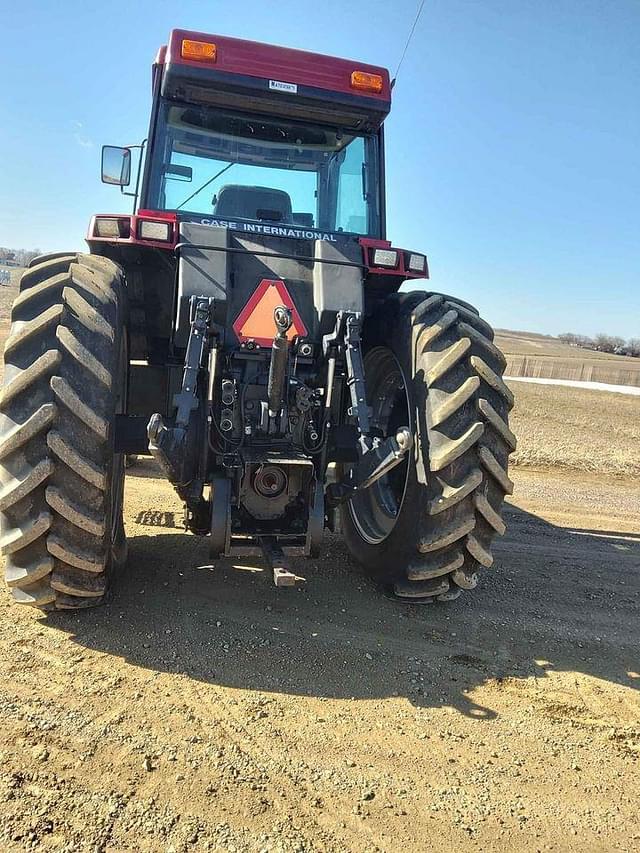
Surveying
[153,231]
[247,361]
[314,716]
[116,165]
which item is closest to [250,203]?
[116,165]

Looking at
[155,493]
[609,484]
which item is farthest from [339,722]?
[609,484]

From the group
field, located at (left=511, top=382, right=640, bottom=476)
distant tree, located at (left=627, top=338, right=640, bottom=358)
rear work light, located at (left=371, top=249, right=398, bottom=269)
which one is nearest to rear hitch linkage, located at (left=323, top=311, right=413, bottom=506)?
rear work light, located at (left=371, top=249, right=398, bottom=269)

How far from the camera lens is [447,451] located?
11.8ft

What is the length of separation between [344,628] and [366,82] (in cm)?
347

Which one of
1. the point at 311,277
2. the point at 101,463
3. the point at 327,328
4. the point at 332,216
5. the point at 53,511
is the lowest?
the point at 53,511

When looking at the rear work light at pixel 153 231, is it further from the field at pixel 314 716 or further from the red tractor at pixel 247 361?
the field at pixel 314 716

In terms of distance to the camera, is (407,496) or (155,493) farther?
(155,493)

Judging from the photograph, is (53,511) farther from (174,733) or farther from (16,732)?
(174,733)

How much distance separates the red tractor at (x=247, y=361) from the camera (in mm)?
3299

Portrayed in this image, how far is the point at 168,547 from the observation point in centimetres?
486

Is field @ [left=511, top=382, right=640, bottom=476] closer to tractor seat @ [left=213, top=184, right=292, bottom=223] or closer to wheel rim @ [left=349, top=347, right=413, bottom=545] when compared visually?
wheel rim @ [left=349, top=347, right=413, bottom=545]

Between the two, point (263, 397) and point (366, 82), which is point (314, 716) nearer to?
point (263, 397)

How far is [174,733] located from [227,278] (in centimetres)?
239

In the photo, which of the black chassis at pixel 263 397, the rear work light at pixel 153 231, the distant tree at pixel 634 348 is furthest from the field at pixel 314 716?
the distant tree at pixel 634 348
